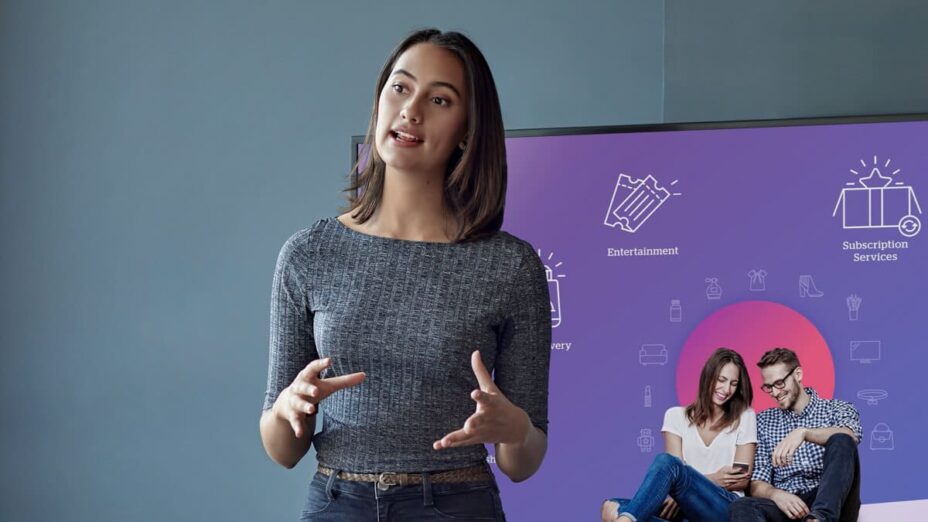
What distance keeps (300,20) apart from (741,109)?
146 cm

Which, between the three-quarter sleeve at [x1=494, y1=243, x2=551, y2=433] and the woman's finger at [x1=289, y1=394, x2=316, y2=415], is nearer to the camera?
the woman's finger at [x1=289, y1=394, x2=316, y2=415]

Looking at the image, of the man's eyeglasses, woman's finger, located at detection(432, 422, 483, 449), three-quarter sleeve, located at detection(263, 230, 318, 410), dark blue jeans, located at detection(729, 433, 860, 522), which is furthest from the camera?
the man's eyeglasses

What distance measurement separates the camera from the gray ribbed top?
1293mm

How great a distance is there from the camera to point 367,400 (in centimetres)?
130

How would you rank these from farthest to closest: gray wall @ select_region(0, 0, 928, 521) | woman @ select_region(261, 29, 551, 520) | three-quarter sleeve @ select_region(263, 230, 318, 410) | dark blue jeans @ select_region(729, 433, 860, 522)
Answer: gray wall @ select_region(0, 0, 928, 521)
dark blue jeans @ select_region(729, 433, 860, 522)
three-quarter sleeve @ select_region(263, 230, 318, 410)
woman @ select_region(261, 29, 551, 520)

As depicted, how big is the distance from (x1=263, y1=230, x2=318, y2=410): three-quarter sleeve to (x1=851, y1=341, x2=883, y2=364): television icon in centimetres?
189

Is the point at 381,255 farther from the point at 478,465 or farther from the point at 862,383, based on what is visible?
the point at 862,383

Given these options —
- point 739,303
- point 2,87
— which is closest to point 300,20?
point 2,87

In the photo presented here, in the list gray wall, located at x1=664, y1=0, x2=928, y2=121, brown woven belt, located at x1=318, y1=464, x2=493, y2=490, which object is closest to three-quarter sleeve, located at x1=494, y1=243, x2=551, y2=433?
brown woven belt, located at x1=318, y1=464, x2=493, y2=490

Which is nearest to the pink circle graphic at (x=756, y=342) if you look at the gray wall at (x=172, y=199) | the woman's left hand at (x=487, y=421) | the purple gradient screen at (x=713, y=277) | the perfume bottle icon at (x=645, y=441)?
the purple gradient screen at (x=713, y=277)

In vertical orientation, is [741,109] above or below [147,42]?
below

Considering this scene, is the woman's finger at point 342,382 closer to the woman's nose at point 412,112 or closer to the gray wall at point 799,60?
the woman's nose at point 412,112

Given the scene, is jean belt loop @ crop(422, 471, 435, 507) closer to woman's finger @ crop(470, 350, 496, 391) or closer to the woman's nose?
woman's finger @ crop(470, 350, 496, 391)

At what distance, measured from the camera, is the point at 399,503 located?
125 cm
